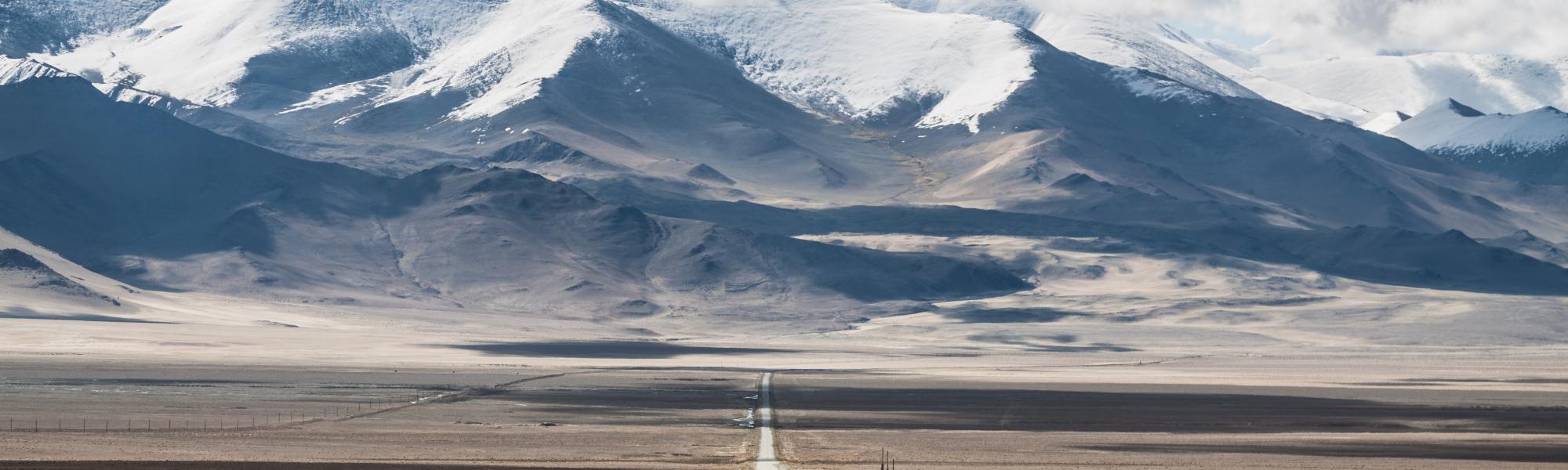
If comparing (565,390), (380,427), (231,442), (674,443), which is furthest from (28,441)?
(565,390)

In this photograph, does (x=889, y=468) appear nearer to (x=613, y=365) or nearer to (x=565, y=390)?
(x=565, y=390)

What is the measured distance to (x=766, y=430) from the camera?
84.4 m

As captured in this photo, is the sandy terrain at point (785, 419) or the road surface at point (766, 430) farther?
the sandy terrain at point (785, 419)

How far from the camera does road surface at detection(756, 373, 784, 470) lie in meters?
67.0

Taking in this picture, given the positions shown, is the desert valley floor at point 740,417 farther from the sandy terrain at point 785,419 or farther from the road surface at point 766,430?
the road surface at point 766,430

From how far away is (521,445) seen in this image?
7500 centimetres

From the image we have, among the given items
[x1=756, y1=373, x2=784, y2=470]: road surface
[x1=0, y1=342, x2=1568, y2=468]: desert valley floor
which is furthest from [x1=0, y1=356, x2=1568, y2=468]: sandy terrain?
[x1=756, y1=373, x2=784, y2=470]: road surface

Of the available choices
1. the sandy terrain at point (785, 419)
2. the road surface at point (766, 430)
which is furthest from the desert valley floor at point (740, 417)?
the road surface at point (766, 430)

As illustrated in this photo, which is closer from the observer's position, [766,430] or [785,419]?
[766,430]

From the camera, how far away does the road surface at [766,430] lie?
220 feet

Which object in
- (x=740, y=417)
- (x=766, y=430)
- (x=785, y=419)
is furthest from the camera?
(x=740, y=417)

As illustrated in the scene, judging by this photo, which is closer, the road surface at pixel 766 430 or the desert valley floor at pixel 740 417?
the road surface at pixel 766 430

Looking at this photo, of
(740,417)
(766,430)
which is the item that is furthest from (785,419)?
(766,430)

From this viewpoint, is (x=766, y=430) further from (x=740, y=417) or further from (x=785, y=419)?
(x=740, y=417)
